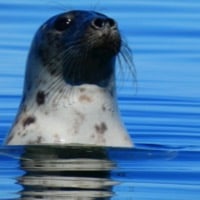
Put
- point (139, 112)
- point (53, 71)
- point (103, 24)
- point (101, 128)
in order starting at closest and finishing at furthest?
point (103, 24) < point (101, 128) < point (53, 71) < point (139, 112)

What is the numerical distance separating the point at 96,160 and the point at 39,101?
0.75m

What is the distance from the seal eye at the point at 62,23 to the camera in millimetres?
13992

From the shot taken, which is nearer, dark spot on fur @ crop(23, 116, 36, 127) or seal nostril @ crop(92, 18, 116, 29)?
seal nostril @ crop(92, 18, 116, 29)

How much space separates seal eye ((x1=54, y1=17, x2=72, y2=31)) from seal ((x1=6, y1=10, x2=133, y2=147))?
1 centimetres

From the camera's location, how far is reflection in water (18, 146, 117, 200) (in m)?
11.9

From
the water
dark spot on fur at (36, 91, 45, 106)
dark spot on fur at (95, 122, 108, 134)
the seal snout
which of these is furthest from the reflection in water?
the seal snout

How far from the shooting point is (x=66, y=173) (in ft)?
42.4

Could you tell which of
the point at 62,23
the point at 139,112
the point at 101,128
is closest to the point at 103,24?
the point at 62,23

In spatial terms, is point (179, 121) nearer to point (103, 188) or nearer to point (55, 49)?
point (55, 49)

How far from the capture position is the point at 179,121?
56.2 feet

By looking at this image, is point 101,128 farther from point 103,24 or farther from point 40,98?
point 103,24

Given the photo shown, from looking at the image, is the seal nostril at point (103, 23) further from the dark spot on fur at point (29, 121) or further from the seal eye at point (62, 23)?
the dark spot on fur at point (29, 121)

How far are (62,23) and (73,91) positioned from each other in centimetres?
68

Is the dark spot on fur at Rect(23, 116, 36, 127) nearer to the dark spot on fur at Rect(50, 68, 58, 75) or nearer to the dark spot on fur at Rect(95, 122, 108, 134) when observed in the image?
the dark spot on fur at Rect(50, 68, 58, 75)
